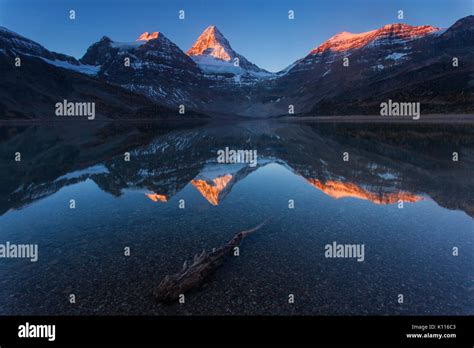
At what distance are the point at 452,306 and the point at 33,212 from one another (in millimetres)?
23938

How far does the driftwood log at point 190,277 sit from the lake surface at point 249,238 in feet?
0.97

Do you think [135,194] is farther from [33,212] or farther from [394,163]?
[394,163]

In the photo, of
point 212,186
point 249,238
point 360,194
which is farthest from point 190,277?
point 360,194

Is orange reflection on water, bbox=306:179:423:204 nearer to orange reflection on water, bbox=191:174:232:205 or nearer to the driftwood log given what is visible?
orange reflection on water, bbox=191:174:232:205

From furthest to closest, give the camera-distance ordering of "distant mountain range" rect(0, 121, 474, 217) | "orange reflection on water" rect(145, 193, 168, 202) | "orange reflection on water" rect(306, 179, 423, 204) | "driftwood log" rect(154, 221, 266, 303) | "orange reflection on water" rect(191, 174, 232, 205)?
"orange reflection on water" rect(191, 174, 232, 205) < "distant mountain range" rect(0, 121, 474, 217) < "orange reflection on water" rect(145, 193, 168, 202) < "orange reflection on water" rect(306, 179, 423, 204) < "driftwood log" rect(154, 221, 266, 303)

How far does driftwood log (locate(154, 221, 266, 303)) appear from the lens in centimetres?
1125

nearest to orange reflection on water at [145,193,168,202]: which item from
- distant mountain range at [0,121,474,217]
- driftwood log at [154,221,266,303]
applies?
distant mountain range at [0,121,474,217]

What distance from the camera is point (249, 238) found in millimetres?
16828

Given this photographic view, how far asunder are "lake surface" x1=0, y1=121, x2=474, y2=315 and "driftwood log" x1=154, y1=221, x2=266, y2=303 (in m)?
0.29

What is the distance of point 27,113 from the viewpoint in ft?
588

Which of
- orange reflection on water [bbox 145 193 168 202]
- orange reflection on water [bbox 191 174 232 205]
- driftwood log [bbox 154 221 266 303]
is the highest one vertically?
orange reflection on water [bbox 191 174 232 205]

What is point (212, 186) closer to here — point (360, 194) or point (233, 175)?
point (233, 175)

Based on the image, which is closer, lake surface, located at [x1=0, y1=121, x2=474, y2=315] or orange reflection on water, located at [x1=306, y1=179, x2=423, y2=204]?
lake surface, located at [x1=0, y1=121, x2=474, y2=315]
